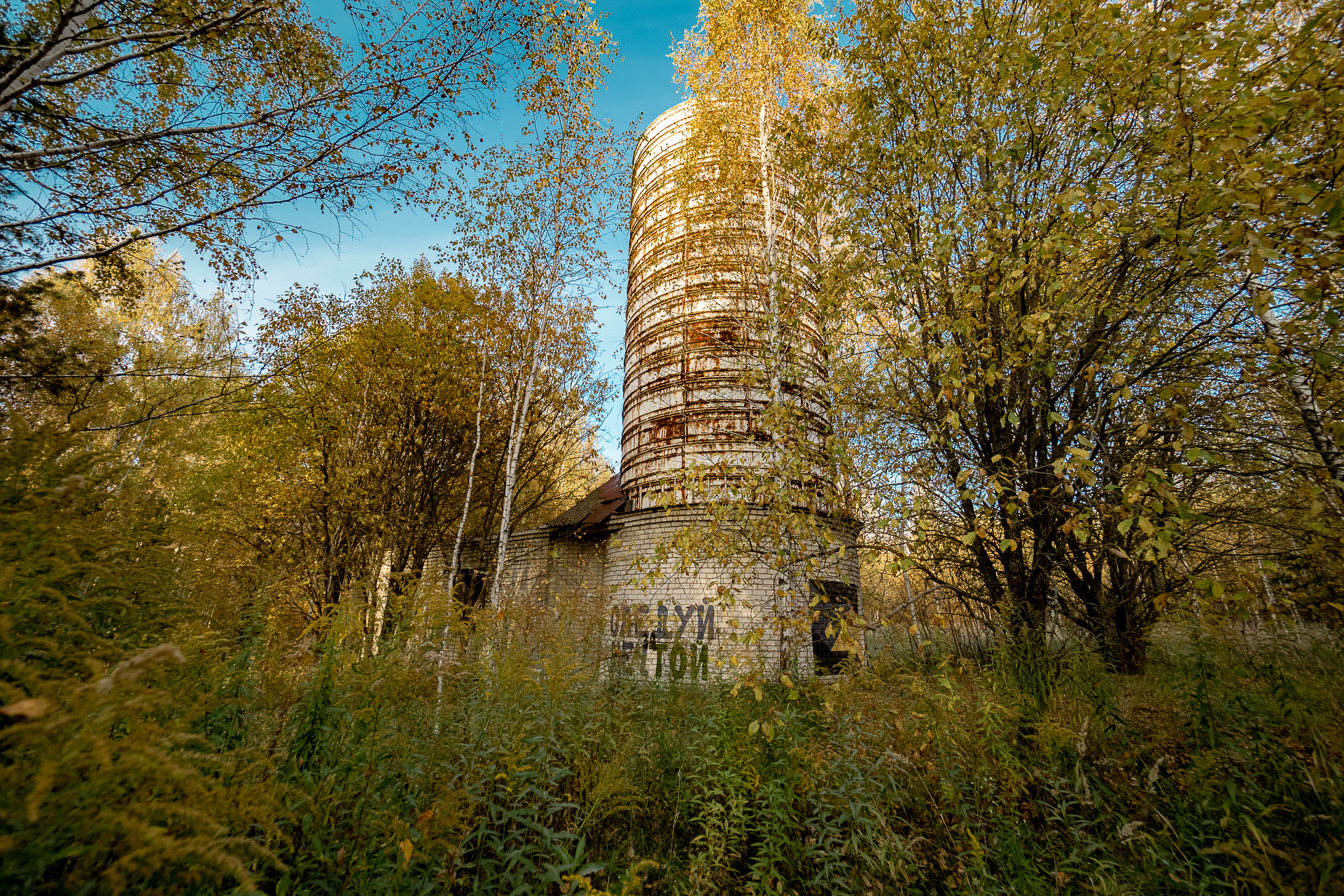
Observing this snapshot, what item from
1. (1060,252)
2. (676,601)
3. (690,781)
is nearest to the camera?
(1060,252)

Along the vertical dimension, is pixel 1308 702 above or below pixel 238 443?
below

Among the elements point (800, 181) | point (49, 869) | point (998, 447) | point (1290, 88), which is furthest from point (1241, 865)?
point (800, 181)

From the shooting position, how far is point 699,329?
922 cm

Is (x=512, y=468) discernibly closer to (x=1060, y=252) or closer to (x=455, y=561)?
(x=455, y=561)

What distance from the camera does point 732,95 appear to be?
837 cm

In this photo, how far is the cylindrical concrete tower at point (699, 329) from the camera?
8.61 metres

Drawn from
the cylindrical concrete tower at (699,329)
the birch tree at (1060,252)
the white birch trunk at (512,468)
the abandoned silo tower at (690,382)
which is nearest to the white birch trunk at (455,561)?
the white birch trunk at (512,468)

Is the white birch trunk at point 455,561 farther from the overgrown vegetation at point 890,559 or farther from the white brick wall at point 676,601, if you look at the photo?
the white brick wall at point 676,601

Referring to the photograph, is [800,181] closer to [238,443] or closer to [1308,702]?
[1308,702]

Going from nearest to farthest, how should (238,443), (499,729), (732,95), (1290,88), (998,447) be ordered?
(1290,88) < (499,729) < (998,447) < (732,95) < (238,443)

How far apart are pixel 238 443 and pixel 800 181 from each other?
14190 mm

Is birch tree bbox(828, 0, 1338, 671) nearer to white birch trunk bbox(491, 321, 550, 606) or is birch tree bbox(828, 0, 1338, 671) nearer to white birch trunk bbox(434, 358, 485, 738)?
white birch trunk bbox(434, 358, 485, 738)

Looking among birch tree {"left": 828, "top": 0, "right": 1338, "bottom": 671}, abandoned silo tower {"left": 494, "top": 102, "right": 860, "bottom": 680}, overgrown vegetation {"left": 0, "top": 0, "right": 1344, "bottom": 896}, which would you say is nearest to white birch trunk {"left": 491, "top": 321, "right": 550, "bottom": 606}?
abandoned silo tower {"left": 494, "top": 102, "right": 860, "bottom": 680}

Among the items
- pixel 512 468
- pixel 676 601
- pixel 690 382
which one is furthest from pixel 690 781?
pixel 690 382
